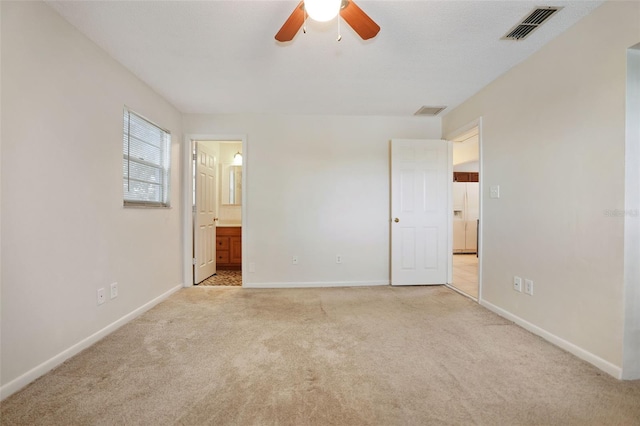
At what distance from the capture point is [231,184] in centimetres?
533

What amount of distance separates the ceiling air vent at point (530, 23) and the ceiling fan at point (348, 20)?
1.17 meters

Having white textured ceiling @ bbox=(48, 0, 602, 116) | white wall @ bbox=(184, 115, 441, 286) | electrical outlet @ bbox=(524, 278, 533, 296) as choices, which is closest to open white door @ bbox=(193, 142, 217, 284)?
white wall @ bbox=(184, 115, 441, 286)

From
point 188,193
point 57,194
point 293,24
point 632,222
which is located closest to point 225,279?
point 188,193

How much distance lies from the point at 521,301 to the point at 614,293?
0.79m

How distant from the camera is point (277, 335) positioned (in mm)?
2285

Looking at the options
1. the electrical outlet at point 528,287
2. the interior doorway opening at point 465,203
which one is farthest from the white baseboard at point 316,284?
the interior doorway opening at point 465,203

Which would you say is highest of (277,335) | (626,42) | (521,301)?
(626,42)

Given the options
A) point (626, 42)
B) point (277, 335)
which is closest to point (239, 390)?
point (277, 335)

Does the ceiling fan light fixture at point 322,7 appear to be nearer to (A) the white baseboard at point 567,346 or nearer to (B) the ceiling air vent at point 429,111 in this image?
(B) the ceiling air vent at point 429,111

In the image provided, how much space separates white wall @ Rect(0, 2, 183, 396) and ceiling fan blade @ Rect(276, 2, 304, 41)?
1.52 metres

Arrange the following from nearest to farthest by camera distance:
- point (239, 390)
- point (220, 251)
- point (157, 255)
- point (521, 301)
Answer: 1. point (239, 390)
2. point (521, 301)
3. point (157, 255)
4. point (220, 251)

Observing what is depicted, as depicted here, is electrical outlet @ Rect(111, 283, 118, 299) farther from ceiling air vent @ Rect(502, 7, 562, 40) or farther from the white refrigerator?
the white refrigerator

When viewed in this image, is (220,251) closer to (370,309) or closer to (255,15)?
(370,309)

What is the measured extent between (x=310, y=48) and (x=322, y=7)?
92 cm
